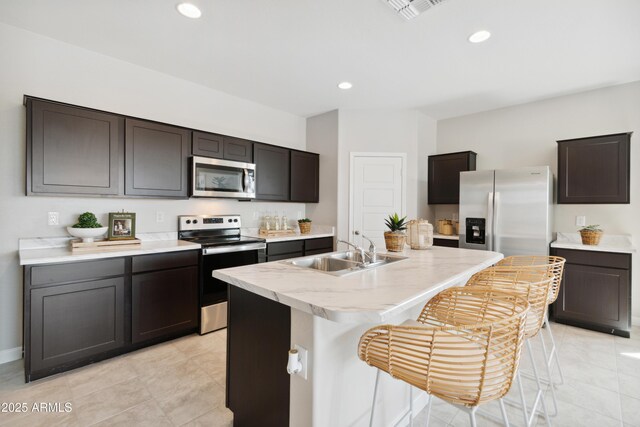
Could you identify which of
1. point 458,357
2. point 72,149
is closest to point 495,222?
point 458,357

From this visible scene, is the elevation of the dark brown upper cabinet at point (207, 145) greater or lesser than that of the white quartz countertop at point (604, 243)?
greater

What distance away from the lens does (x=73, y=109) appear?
8.02ft

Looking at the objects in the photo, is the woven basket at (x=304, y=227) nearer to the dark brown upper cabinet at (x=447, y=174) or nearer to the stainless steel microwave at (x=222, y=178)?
the stainless steel microwave at (x=222, y=178)

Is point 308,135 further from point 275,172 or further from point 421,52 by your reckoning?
point 421,52

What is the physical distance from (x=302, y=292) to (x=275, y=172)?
2954 millimetres

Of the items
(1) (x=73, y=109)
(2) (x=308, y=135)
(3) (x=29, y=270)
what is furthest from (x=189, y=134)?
(2) (x=308, y=135)

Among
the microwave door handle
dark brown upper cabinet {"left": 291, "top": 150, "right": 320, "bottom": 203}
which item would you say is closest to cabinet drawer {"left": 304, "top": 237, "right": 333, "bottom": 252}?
dark brown upper cabinet {"left": 291, "top": 150, "right": 320, "bottom": 203}

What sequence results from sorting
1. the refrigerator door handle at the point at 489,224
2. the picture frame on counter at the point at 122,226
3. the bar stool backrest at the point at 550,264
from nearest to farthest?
the bar stool backrest at the point at 550,264 → the picture frame on counter at the point at 122,226 → the refrigerator door handle at the point at 489,224

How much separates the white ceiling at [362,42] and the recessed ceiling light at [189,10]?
6cm

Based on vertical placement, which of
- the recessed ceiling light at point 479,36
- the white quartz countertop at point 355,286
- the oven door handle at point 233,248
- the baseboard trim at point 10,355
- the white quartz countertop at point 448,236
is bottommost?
the baseboard trim at point 10,355

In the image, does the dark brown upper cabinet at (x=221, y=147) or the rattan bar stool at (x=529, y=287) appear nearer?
the rattan bar stool at (x=529, y=287)

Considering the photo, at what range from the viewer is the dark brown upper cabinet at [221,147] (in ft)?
10.6

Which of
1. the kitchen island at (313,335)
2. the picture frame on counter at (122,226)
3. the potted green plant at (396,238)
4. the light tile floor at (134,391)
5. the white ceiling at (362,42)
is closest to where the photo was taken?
the kitchen island at (313,335)

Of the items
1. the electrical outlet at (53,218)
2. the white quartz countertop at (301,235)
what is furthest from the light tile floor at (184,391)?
the white quartz countertop at (301,235)
